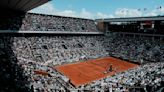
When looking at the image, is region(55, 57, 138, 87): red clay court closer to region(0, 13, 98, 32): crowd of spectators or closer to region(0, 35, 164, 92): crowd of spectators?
region(0, 35, 164, 92): crowd of spectators

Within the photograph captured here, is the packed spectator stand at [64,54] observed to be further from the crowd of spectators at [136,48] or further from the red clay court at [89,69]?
the red clay court at [89,69]

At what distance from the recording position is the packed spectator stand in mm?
16688

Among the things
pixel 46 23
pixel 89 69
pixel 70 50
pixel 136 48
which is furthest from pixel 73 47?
pixel 136 48

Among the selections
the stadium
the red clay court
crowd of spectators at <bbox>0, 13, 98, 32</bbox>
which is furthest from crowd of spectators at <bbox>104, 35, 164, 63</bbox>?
crowd of spectators at <bbox>0, 13, 98, 32</bbox>

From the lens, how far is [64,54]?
31.4m

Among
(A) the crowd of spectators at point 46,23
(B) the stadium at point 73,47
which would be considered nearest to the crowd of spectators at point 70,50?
(B) the stadium at point 73,47

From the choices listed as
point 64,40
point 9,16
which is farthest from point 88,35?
A: point 9,16

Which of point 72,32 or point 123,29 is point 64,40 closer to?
point 72,32

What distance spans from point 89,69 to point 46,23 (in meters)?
13.1

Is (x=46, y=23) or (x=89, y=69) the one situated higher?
(x=46, y=23)

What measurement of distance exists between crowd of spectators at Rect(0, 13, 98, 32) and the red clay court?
29.2 ft

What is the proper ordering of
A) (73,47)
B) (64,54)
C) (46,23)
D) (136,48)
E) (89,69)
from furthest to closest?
Result: (46,23), (136,48), (73,47), (64,54), (89,69)

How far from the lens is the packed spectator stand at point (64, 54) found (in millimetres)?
16688

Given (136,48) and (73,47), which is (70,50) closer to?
(73,47)
